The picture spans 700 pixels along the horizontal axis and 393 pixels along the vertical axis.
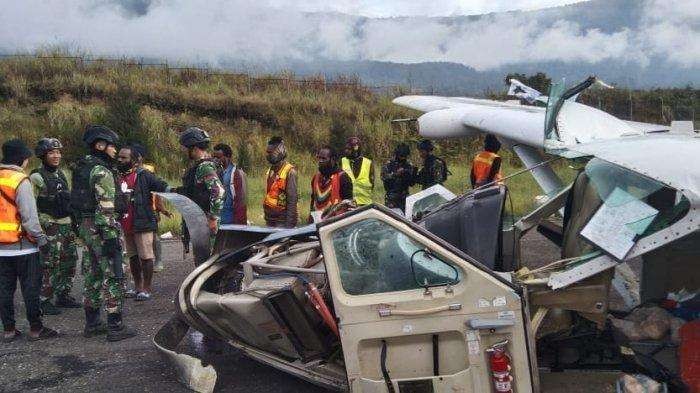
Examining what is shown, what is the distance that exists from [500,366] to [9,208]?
14.7ft

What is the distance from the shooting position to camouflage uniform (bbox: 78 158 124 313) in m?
5.49

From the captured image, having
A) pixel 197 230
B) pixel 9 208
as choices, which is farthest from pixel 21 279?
pixel 197 230

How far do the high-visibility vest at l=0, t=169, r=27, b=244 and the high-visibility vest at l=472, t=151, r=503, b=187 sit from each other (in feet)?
16.9

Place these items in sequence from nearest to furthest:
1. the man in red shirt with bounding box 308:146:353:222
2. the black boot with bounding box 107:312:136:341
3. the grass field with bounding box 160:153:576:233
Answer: the black boot with bounding box 107:312:136:341, the man in red shirt with bounding box 308:146:353:222, the grass field with bounding box 160:153:576:233

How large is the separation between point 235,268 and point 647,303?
10.1ft

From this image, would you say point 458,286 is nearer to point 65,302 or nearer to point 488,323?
point 488,323

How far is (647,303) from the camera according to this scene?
15.3 feet

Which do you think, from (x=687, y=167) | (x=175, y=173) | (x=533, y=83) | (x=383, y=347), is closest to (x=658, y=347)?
(x=687, y=167)

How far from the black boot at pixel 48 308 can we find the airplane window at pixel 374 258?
4.29m

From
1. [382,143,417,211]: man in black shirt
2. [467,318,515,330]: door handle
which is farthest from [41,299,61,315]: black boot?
[467,318,515,330]: door handle

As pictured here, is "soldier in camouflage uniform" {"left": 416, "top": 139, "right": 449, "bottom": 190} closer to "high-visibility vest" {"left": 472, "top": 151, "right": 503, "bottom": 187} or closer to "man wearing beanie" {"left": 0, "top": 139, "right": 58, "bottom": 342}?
"high-visibility vest" {"left": 472, "top": 151, "right": 503, "bottom": 187}

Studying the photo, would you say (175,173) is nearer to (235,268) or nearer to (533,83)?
(235,268)

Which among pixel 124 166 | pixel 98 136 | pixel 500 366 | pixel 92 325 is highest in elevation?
pixel 98 136

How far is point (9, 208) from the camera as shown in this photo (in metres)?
5.62
